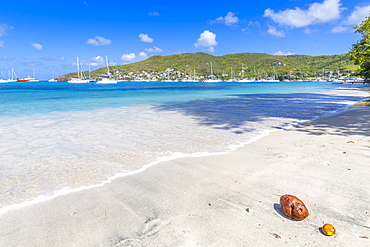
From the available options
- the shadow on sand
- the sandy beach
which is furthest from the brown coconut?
the shadow on sand

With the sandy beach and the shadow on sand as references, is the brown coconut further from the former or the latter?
the shadow on sand

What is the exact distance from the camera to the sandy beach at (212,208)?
2904 mm

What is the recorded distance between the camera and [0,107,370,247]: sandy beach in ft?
9.53

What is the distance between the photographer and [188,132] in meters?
9.73

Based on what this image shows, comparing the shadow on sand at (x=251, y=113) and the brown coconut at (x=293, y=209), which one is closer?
→ the brown coconut at (x=293, y=209)

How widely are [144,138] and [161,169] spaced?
3461 mm

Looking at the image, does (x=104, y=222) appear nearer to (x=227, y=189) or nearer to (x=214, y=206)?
(x=214, y=206)

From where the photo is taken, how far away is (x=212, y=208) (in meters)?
3.58

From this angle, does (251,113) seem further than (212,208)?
Yes

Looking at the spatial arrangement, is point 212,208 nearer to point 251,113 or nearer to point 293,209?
point 293,209

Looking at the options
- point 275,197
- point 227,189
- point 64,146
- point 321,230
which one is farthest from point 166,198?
point 64,146

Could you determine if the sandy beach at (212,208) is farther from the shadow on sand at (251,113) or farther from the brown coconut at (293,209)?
the shadow on sand at (251,113)

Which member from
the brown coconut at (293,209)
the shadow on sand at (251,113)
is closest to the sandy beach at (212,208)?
the brown coconut at (293,209)

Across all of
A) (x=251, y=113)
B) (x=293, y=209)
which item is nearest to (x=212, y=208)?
(x=293, y=209)
